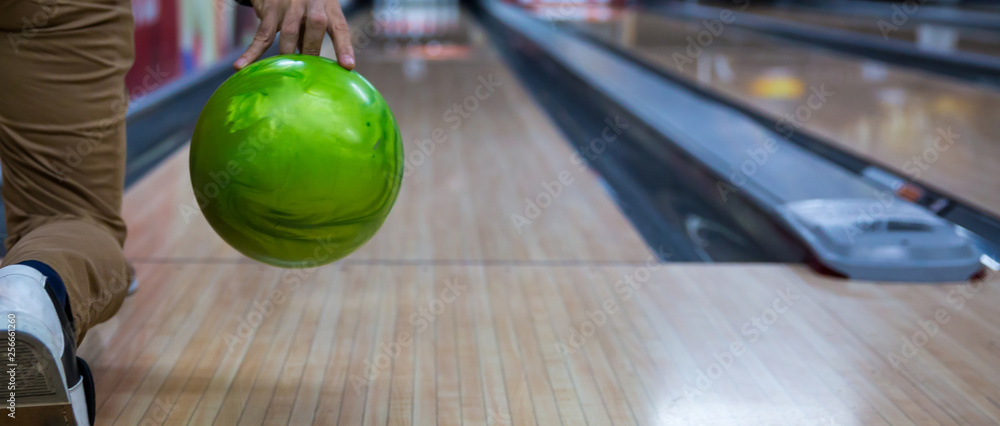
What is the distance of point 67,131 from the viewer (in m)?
1.00

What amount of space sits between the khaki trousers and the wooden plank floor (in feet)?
0.76

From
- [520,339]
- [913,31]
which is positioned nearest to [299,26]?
[520,339]

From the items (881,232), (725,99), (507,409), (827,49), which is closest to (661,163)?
(725,99)

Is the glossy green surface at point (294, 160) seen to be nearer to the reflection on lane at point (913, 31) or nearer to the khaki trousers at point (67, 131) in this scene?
the khaki trousers at point (67, 131)

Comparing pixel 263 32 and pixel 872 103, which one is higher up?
pixel 263 32

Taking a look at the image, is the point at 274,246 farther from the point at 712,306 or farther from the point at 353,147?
the point at 712,306

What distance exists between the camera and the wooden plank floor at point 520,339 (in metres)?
1.13

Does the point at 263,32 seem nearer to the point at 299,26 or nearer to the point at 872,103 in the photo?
the point at 299,26

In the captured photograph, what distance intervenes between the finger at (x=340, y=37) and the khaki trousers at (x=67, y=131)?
0.24 metres

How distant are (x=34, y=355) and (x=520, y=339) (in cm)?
73

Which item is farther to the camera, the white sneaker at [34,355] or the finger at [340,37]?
the finger at [340,37]

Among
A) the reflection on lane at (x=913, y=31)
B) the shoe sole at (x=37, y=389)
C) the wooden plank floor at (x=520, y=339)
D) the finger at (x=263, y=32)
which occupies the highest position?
the finger at (x=263, y=32)

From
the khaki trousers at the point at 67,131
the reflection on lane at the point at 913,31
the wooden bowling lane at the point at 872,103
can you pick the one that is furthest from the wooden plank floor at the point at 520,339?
the reflection on lane at the point at 913,31

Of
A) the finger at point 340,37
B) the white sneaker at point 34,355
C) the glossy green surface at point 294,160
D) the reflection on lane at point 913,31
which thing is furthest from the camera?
the reflection on lane at point 913,31
